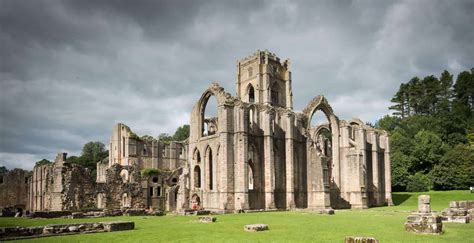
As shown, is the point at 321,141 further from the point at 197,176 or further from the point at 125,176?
the point at 125,176

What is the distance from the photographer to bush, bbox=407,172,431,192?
157ft

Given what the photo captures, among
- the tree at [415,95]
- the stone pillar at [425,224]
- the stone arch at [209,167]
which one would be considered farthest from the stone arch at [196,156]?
the tree at [415,95]

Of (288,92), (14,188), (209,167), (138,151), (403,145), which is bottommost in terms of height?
(14,188)

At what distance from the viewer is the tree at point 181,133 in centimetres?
8475

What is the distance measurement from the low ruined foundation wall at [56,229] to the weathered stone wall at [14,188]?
3898cm

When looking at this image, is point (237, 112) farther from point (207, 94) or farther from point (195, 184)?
point (195, 184)

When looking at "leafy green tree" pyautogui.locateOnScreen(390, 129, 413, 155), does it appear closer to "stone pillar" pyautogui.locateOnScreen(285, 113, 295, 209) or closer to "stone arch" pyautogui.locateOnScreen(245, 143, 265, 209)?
"stone pillar" pyautogui.locateOnScreen(285, 113, 295, 209)

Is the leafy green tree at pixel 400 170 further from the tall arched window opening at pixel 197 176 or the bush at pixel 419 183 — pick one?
the tall arched window opening at pixel 197 176

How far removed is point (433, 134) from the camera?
53.8 meters

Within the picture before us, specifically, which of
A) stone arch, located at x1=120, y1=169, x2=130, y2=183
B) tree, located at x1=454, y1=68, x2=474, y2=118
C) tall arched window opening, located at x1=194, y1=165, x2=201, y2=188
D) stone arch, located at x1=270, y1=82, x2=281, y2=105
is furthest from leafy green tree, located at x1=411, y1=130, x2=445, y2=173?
stone arch, located at x1=120, y1=169, x2=130, y2=183

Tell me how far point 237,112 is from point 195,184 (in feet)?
26.5

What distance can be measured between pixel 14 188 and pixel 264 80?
112ft

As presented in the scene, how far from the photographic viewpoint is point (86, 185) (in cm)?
3281

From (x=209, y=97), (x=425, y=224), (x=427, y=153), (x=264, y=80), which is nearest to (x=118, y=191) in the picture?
(x=209, y=97)
